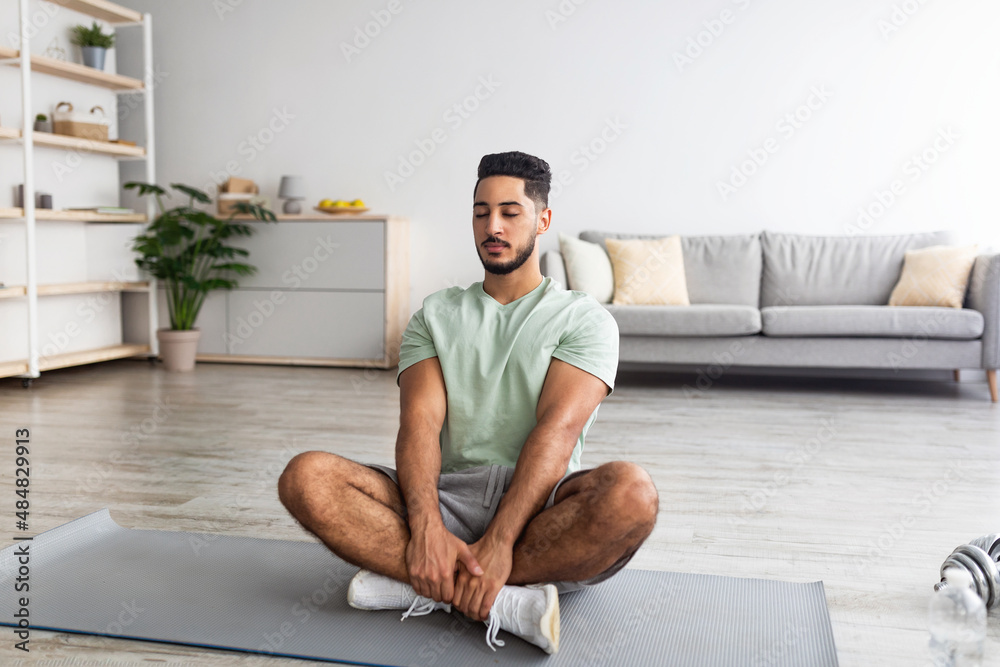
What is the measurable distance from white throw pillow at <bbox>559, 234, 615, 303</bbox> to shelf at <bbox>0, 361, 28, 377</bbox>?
3.03m

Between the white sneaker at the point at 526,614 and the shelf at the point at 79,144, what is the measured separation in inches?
160

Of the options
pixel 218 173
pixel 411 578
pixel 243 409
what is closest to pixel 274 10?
pixel 218 173

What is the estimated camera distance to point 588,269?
16.2 feet

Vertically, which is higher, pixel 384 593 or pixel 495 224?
pixel 495 224

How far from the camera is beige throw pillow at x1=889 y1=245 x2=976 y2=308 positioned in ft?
14.7

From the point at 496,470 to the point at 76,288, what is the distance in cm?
411

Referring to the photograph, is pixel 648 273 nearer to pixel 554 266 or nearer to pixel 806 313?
pixel 554 266

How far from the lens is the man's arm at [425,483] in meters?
1.54

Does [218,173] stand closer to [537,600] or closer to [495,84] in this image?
[495,84]

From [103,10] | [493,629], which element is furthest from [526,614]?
[103,10]

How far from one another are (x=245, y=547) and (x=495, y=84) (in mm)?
4149

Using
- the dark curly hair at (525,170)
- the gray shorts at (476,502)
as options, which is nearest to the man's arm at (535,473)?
the gray shorts at (476,502)

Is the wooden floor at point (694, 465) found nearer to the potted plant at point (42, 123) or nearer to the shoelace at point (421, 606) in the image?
the shoelace at point (421, 606)

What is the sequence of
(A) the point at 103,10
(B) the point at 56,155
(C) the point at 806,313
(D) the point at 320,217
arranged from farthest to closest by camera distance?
1. (D) the point at 320,217
2. (A) the point at 103,10
3. (B) the point at 56,155
4. (C) the point at 806,313
